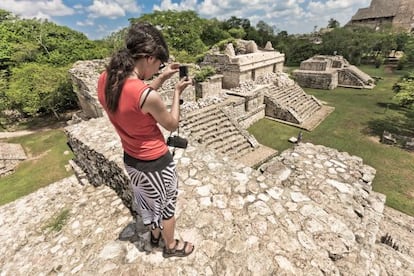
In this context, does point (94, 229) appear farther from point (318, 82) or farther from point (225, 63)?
point (318, 82)

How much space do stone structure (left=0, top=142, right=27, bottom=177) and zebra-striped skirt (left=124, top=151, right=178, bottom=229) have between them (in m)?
9.54

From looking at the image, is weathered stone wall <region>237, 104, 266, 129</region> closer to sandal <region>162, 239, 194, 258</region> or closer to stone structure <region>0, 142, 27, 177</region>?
sandal <region>162, 239, 194, 258</region>

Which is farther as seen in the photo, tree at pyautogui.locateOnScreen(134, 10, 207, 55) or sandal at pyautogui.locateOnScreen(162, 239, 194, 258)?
tree at pyautogui.locateOnScreen(134, 10, 207, 55)

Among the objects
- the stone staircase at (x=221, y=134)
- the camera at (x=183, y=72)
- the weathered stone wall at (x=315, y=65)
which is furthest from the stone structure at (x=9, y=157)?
the weathered stone wall at (x=315, y=65)

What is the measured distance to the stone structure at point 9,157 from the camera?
8.33 m

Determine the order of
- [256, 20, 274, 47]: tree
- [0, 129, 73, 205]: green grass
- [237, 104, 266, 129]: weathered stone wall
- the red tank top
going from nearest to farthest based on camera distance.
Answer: the red tank top
[0, 129, 73, 205]: green grass
[237, 104, 266, 129]: weathered stone wall
[256, 20, 274, 47]: tree

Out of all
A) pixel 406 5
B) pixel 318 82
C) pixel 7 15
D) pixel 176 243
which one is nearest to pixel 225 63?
pixel 318 82

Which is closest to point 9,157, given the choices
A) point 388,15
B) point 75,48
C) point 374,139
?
point 75,48

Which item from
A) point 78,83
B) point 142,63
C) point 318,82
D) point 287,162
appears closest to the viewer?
point 142,63

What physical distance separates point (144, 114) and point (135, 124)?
0.37ft

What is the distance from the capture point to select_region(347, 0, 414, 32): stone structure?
41.8m

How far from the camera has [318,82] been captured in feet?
61.6

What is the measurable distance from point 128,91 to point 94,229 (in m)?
2.38

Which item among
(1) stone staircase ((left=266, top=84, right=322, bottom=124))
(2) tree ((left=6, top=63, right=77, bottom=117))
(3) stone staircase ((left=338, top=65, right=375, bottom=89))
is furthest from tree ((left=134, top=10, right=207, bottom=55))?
(3) stone staircase ((left=338, top=65, right=375, bottom=89))
